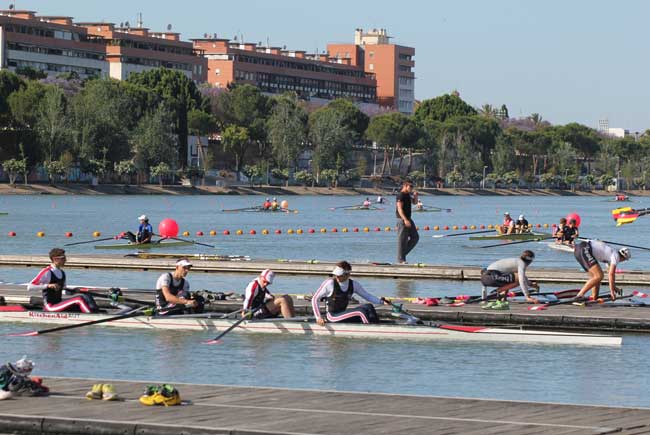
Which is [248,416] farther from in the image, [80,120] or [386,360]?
[80,120]

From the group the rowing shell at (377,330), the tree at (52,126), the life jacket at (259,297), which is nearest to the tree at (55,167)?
the tree at (52,126)

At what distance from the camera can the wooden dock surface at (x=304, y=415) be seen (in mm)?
16062

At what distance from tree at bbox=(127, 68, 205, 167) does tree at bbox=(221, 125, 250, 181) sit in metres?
6.45

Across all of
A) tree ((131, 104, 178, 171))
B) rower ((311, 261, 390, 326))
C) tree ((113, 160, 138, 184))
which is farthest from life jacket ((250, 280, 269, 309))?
tree ((131, 104, 178, 171))

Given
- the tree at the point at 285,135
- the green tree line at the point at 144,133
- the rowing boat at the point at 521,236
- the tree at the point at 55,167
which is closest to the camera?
the rowing boat at the point at 521,236

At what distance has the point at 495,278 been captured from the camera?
101ft

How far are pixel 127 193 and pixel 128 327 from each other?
133 metres

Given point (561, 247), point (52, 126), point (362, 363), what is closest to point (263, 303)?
point (362, 363)

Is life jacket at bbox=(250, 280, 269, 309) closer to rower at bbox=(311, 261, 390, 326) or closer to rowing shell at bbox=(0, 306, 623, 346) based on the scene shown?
rowing shell at bbox=(0, 306, 623, 346)

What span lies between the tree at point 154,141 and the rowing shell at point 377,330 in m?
134

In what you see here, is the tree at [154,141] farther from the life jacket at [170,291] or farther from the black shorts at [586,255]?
the life jacket at [170,291]

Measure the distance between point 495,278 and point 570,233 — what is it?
72.9 feet

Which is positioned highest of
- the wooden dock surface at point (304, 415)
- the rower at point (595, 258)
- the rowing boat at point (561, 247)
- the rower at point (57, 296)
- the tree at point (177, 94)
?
the tree at point (177, 94)

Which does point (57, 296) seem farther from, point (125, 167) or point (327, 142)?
point (327, 142)
